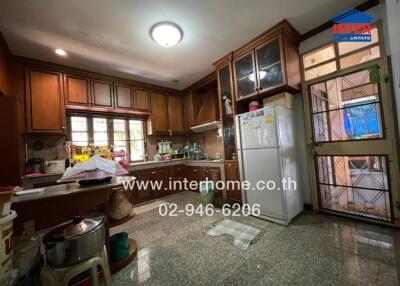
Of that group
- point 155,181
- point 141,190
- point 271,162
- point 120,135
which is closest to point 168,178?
point 155,181

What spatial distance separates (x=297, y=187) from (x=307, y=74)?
1746 millimetres

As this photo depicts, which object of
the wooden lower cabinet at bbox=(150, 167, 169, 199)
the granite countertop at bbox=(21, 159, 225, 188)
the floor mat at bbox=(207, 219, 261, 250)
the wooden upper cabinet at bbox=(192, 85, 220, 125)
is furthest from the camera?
the wooden upper cabinet at bbox=(192, 85, 220, 125)

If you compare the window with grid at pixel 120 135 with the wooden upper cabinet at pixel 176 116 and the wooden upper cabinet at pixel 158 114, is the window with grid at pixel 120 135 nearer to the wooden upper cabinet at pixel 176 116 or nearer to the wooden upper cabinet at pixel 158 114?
the wooden upper cabinet at pixel 158 114

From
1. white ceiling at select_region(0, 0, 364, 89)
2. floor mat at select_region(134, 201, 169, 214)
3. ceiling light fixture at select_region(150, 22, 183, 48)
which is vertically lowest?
floor mat at select_region(134, 201, 169, 214)

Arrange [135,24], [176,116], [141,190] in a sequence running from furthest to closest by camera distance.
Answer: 1. [176,116]
2. [141,190]
3. [135,24]

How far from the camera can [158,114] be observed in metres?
4.09

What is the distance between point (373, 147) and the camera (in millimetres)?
2084

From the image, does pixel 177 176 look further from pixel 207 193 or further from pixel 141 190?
pixel 207 193

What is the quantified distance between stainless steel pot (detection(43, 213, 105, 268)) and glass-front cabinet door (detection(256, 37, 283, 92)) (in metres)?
2.61

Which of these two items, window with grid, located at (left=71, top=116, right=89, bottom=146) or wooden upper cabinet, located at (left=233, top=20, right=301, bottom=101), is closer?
wooden upper cabinet, located at (left=233, top=20, right=301, bottom=101)

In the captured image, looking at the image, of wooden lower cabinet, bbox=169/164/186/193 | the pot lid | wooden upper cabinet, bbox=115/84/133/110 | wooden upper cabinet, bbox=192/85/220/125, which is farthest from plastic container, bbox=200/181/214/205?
wooden upper cabinet, bbox=115/84/133/110

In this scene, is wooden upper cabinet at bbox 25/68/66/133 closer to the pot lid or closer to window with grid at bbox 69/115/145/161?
window with grid at bbox 69/115/145/161

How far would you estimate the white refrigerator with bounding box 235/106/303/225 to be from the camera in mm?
2293

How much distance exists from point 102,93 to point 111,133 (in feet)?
2.82
